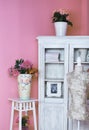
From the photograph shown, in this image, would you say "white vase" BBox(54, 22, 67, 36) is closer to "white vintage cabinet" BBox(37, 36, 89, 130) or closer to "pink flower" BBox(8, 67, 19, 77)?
"white vintage cabinet" BBox(37, 36, 89, 130)

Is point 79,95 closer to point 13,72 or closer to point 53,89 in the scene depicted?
point 53,89

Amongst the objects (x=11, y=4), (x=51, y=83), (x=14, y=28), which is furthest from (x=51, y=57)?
(x=11, y=4)

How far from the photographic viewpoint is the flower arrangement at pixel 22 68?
11.7ft

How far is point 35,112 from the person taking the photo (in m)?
3.74

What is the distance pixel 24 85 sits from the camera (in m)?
3.54

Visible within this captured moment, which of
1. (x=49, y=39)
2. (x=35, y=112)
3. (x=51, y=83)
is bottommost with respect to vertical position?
(x=35, y=112)

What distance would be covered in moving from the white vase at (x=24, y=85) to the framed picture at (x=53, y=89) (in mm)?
324

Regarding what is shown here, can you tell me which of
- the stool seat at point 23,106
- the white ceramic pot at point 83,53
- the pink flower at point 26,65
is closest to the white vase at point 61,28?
the white ceramic pot at point 83,53

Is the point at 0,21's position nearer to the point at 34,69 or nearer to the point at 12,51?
the point at 12,51

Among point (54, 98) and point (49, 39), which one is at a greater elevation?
point (49, 39)

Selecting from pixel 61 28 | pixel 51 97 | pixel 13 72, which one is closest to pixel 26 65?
pixel 13 72

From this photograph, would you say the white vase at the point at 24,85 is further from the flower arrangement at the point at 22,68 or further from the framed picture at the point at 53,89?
the framed picture at the point at 53,89

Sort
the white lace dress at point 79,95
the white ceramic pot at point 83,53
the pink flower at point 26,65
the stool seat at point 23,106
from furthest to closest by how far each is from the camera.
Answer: the white ceramic pot at point 83,53
the pink flower at point 26,65
the stool seat at point 23,106
the white lace dress at point 79,95

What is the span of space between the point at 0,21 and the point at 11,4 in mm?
315
